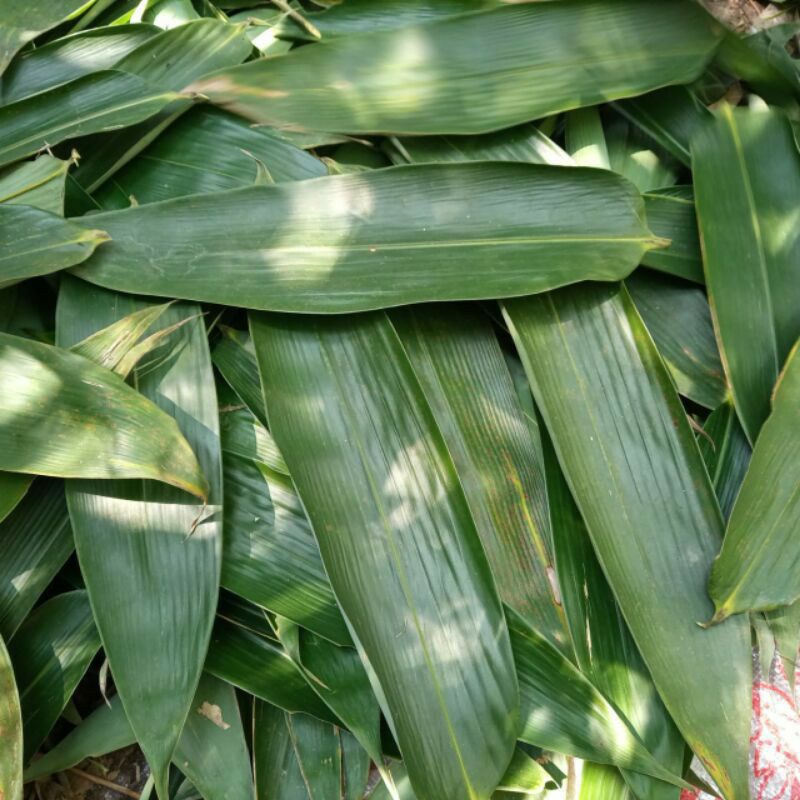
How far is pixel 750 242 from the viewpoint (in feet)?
2.33

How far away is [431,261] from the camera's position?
25.4 inches

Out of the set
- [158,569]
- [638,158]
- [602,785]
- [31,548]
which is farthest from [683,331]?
[31,548]

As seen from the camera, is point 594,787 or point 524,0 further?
point 524,0

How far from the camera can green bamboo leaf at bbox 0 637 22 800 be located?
0.57 meters

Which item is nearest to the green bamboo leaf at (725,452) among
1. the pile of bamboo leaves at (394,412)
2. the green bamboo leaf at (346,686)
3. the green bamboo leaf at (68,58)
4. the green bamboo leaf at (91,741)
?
the pile of bamboo leaves at (394,412)

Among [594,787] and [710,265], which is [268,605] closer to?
[594,787]

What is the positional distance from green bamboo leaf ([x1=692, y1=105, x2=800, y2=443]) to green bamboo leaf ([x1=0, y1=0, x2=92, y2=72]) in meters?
0.66

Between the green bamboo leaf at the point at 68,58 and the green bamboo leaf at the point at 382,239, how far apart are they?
0.22 metres

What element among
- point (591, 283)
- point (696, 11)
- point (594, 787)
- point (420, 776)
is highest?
point (696, 11)

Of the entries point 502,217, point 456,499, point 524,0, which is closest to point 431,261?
point 502,217

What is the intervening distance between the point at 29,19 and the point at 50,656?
24.6 inches

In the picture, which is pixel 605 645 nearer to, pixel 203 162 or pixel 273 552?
pixel 273 552

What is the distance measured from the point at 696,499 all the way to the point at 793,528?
8cm

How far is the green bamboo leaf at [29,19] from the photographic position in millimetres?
742
